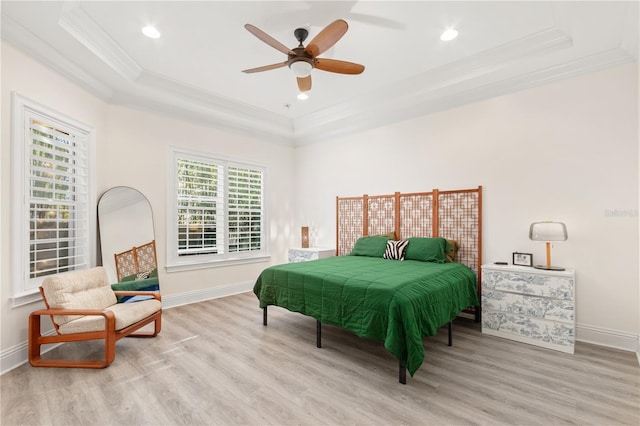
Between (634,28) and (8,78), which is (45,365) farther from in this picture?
(634,28)

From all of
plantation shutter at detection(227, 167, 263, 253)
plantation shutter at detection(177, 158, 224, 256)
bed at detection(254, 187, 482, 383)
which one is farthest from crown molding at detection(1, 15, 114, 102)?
bed at detection(254, 187, 482, 383)

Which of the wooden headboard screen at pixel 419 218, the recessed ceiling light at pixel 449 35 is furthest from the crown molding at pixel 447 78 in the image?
the wooden headboard screen at pixel 419 218

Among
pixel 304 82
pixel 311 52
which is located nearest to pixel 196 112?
pixel 304 82

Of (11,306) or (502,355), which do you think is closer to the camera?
(11,306)

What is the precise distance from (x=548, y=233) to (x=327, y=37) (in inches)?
116

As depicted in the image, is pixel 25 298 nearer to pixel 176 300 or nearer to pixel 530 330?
pixel 176 300

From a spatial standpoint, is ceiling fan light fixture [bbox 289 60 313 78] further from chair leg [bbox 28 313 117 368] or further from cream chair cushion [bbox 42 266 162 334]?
chair leg [bbox 28 313 117 368]

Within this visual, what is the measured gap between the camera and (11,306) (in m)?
2.74

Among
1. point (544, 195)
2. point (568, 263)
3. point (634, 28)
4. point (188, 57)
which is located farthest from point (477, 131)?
point (188, 57)

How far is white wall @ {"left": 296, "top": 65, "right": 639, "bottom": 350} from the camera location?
3.12 meters

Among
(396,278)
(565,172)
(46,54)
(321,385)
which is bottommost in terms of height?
(321,385)

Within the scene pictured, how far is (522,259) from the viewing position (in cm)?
358

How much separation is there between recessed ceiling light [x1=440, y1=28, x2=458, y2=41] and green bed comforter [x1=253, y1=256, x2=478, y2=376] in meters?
2.40

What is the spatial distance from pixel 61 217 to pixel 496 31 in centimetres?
492
